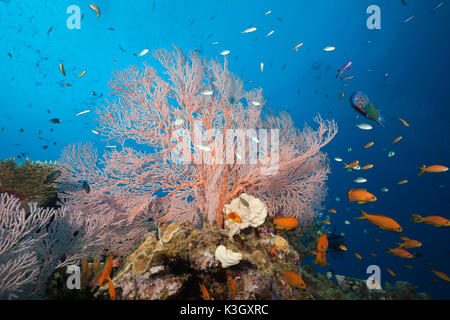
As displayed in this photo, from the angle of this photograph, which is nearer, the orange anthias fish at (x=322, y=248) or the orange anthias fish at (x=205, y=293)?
the orange anthias fish at (x=205, y=293)

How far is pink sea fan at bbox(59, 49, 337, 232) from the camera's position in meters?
3.94

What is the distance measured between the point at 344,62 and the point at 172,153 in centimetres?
5160

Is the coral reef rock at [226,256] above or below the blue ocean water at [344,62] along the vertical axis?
below

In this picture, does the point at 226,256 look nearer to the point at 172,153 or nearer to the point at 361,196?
the point at 172,153

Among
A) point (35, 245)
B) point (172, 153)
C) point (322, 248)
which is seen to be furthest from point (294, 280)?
point (35, 245)

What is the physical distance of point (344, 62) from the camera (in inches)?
1625

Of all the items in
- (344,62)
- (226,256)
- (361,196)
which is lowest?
(226,256)

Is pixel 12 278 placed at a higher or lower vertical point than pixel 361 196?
lower

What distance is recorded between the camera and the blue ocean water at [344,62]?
29.5m

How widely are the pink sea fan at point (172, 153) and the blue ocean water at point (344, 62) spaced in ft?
61.1

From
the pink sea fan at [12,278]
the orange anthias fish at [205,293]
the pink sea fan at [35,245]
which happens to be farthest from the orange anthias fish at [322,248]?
the pink sea fan at [12,278]

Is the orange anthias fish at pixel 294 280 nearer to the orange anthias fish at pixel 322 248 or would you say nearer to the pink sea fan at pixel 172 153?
the orange anthias fish at pixel 322 248

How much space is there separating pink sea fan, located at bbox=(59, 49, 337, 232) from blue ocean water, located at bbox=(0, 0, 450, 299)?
61.1ft

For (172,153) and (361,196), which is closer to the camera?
(361,196)
